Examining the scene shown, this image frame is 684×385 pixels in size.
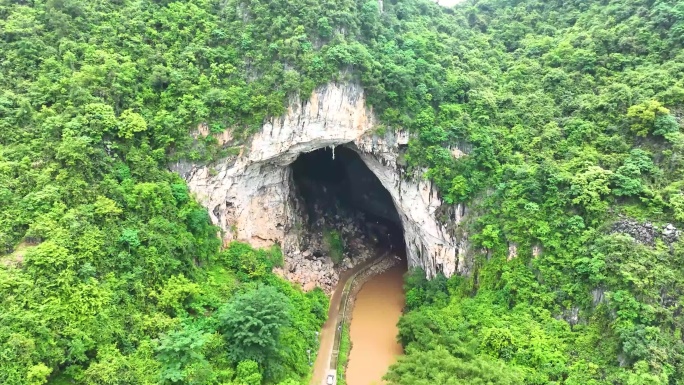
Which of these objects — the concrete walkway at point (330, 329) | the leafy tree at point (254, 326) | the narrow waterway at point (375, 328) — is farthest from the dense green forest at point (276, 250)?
the narrow waterway at point (375, 328)

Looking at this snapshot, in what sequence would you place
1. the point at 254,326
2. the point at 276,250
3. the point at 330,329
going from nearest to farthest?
the point at 254,326 → the point at 330,329 → the point at 276,250

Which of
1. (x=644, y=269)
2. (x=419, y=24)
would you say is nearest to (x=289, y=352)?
(x=644, y=269)

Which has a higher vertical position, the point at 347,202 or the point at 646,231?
the point at 347,202

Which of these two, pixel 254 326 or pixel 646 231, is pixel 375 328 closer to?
pixel 254 326

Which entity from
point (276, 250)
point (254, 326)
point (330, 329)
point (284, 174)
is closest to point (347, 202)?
point (284, 174)

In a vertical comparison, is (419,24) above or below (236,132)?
above

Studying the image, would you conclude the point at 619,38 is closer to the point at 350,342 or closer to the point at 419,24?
the point at 419,24
